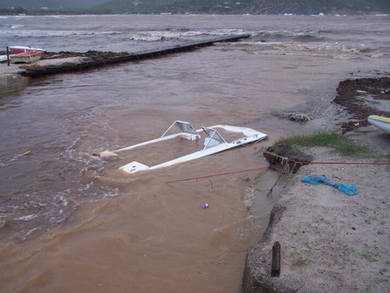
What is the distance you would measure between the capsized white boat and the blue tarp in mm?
3112

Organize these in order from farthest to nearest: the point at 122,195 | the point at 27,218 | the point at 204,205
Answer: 1. the point at 122,195
2. the point at 204,205
3. the point at 27,218

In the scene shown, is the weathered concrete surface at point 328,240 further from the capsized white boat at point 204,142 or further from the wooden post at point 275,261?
the capsized white boat at point 204,142

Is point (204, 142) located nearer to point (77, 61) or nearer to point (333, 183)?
point (333, 183)

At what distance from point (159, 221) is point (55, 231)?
179 centimetres

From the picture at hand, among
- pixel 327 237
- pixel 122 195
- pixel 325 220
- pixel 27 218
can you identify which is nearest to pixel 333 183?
pixel 325 220

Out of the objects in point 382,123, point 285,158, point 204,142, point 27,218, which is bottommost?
point 27,218

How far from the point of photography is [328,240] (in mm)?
6598

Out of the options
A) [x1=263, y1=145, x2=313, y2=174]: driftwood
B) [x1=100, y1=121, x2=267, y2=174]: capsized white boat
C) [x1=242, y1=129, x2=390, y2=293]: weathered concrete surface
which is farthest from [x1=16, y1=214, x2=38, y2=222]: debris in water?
[x1=263, y1=145, x2=313, y2=174]: driftwood

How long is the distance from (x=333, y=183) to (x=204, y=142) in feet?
14.2

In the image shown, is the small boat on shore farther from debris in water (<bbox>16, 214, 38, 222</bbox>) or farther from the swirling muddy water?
debris in water (<bbox>16, 214, 38, 222</bbox>)

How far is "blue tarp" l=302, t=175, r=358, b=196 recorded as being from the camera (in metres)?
8.15

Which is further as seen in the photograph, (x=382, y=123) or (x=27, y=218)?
(x=382, y=123)

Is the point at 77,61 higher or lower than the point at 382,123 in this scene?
higher

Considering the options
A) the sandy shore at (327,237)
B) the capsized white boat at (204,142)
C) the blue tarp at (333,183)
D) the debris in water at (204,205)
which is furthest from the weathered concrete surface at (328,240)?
the capsized white boat at (204,142)
